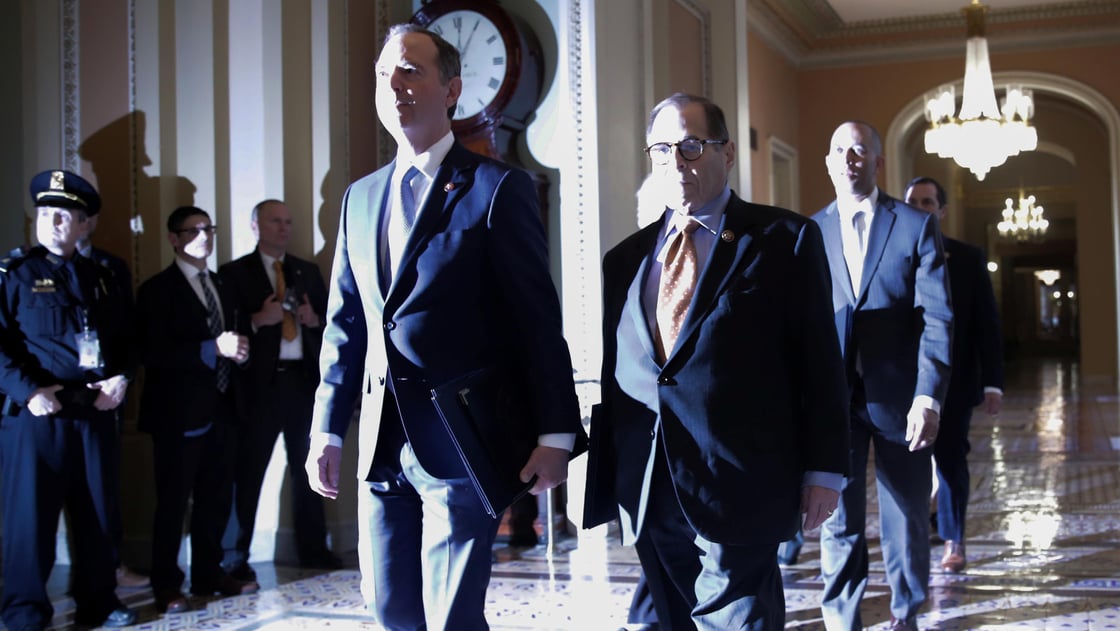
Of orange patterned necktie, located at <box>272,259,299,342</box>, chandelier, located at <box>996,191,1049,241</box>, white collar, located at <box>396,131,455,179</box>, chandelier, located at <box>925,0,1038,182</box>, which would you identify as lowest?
orange patterned necktie, located at <box>272,259,299,342</box>

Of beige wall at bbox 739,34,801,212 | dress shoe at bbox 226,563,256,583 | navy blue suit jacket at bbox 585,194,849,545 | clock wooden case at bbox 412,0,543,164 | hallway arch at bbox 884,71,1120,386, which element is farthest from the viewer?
hallway arch at bbox 884,71,1120,386

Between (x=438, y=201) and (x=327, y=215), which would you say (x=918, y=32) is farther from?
(x=438, y=201)

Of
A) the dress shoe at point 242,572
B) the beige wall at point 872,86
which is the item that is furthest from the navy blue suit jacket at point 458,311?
the beige wall at point 872,86

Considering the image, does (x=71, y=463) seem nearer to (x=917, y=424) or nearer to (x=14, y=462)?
(x=14, y=462)

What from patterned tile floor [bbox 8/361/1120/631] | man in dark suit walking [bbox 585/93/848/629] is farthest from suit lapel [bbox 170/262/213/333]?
man in dark suit walking [bbox 585/93/848/629]

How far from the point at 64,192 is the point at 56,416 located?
0.85 m

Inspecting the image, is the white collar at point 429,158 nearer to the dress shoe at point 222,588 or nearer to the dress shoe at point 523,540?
the dress shoe at point 222,588

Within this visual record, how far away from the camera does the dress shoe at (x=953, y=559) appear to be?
200 inches

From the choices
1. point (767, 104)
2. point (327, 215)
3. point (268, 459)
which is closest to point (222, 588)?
point (268, 459)

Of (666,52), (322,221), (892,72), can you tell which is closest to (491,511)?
(322,221)

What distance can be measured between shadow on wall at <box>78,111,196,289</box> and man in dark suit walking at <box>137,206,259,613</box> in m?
0.78

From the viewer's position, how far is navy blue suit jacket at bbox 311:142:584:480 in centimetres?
221

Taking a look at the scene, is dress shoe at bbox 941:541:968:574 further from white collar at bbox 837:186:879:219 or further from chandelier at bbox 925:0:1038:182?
chandelier at bbox 925:0:1038:182

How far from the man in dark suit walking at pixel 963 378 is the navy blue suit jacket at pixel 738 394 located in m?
3.06
